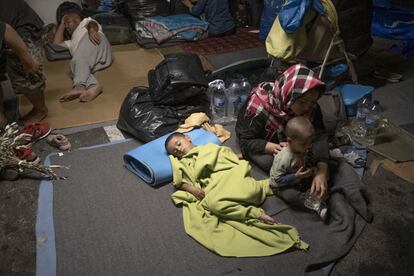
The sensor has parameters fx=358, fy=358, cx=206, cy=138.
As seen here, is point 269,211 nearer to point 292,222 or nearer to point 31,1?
point 292,222

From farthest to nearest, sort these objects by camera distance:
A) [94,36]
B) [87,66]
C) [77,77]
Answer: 1. [94,36]
2. [87,66]
3. [77,77]

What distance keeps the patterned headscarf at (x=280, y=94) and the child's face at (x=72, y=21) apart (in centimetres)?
220

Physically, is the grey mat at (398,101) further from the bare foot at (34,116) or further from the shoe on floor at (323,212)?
the bare foot at (34,116)

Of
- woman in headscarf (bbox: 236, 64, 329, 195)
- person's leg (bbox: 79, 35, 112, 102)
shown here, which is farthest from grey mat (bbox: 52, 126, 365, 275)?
person's leg (bbox: 79, 35, 112, 102)

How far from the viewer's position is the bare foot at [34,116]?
2.40 meters

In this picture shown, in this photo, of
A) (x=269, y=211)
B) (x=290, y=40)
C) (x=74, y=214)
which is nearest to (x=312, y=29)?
(x=290, y=40)

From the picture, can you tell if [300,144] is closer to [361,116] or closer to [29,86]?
[361,116]

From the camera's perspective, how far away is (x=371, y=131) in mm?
2250

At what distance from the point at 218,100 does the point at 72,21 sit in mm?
1798

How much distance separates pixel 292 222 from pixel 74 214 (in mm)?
1040

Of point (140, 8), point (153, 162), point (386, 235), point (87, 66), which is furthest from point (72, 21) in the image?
point (386, 235)

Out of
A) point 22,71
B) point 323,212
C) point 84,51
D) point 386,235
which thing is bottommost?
point 386,235

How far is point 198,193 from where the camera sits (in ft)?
5.64

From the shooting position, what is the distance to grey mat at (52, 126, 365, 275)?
58.2 inches
